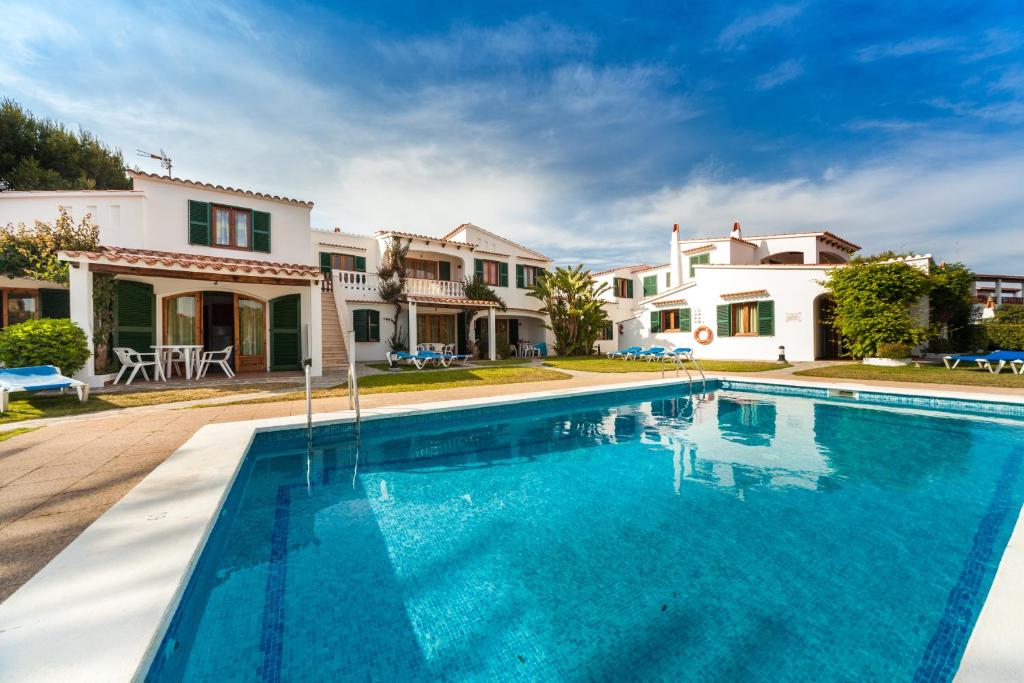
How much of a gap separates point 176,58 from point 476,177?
9.38 metres

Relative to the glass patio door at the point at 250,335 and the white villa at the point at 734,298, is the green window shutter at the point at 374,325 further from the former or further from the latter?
the white villa at the point at 734,298

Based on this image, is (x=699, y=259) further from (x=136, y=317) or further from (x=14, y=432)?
(x=14, y=432)

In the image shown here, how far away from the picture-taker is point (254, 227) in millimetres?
13281

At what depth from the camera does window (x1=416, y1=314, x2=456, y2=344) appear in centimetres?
1944

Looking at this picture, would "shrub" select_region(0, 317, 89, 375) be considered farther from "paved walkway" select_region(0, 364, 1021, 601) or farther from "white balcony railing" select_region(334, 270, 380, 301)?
"white balcony railing" select_region(334, 270, 380, 301)

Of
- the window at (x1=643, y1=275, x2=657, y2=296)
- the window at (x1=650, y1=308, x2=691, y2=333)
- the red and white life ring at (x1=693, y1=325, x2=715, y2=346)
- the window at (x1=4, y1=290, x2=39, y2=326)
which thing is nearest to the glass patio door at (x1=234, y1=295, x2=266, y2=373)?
the window at (x1=4, y1=290, x2=39, y2=326)

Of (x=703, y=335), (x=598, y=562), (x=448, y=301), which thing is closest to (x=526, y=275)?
(x=448, y=301)

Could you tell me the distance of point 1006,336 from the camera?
15211 mm

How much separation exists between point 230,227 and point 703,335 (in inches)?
802

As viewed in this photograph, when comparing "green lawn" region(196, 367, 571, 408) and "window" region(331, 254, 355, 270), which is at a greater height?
"window" region(331, 254, 355, 270)

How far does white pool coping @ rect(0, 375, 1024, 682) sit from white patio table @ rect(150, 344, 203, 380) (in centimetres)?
969

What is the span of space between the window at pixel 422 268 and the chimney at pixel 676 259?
15.3 m

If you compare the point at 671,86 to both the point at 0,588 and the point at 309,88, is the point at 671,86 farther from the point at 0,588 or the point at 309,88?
the point at 0,588

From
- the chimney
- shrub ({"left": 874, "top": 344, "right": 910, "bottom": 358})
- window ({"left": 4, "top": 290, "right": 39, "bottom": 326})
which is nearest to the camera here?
window ({"left": 4, "top": 290, "right": 39, "bottom": 326})
